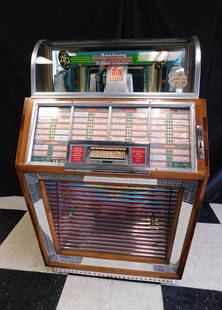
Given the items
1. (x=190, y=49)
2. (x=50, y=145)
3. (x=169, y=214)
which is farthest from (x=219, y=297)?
(x=190, y=49)

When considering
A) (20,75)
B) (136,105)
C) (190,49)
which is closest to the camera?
(136,105)

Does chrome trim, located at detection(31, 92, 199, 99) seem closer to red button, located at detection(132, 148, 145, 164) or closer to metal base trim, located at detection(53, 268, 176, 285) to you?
red button, located at detection(132, 148, 145, 164)

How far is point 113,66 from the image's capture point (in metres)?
1.28

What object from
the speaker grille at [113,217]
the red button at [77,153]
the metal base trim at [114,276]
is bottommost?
the metal base trim at [114,276]

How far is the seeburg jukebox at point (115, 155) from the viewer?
101 centimetres

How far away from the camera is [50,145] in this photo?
3.59ft

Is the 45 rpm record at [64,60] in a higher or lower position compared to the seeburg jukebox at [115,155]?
higher

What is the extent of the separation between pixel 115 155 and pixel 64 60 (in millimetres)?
808

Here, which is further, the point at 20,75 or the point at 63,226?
the point at 20,75

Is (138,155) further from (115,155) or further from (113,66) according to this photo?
(113,66)

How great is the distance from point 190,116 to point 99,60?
707 mm

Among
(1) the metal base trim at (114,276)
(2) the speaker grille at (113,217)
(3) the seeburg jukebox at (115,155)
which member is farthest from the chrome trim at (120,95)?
(1) the metal base trim at (114,276)

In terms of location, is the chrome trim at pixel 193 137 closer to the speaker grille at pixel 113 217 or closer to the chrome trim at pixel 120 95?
the chrome trim at pixel 120 95

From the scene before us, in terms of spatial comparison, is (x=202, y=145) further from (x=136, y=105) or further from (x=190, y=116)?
(x=136, y=105)
